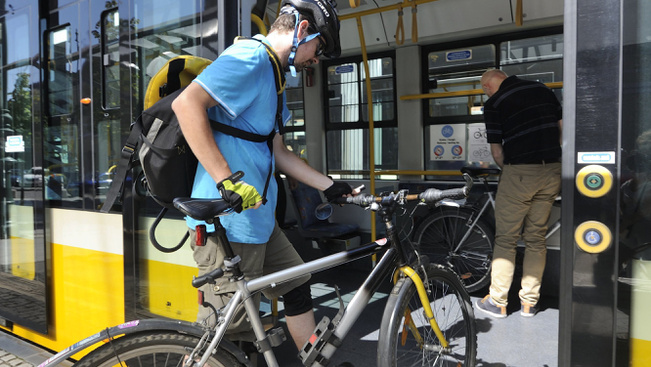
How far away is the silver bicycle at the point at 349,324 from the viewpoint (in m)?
1.57

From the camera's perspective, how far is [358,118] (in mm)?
5629

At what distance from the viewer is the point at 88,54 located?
3.11 metres

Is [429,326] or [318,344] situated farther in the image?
[429,326]

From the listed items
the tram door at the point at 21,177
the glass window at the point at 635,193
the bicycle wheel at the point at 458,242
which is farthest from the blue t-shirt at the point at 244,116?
the bicycle wheel at the point at 458,242

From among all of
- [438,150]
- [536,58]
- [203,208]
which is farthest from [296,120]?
[203,208]

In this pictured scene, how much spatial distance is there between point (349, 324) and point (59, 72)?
104 inches

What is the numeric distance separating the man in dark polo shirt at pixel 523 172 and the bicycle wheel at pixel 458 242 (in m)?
0.61

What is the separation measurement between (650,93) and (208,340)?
5.31ft

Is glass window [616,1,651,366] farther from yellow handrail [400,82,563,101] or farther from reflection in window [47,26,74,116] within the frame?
reflection in window [47,26,74,116]

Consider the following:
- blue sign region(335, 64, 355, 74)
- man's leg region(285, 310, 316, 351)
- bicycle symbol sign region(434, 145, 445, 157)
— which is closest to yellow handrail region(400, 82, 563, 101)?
bicycle symbol sign region(434, 145, 445, 157)

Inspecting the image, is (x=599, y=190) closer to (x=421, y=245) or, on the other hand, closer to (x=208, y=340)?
(x=208, y=340)

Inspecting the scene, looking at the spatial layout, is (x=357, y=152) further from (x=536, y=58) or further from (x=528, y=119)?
(x=528, y=119)

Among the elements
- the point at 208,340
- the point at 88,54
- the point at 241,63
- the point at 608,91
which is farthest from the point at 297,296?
the point at 88,54

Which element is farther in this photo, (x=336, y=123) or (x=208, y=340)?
(x=336, y=123)
